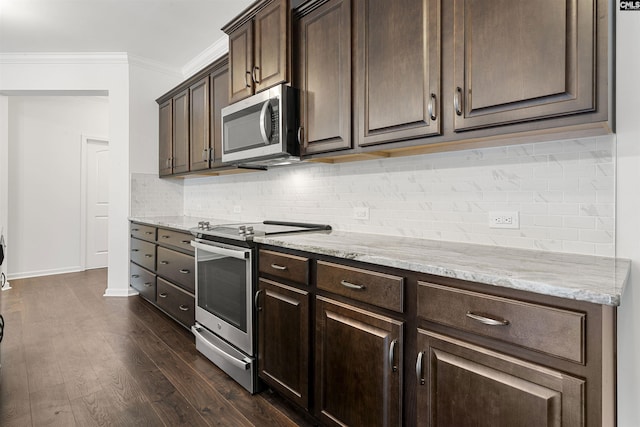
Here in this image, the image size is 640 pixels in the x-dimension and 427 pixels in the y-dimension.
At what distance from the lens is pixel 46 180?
16.6ft

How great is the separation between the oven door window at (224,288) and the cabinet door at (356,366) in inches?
24.8

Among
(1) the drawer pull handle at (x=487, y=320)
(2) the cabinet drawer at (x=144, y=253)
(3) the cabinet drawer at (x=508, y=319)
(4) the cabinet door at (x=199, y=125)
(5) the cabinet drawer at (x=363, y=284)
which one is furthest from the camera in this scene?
(2) the cabinet drawer at (x=144, y=253)

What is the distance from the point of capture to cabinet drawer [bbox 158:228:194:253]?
284cm

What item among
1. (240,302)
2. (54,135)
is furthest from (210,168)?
(54,135)

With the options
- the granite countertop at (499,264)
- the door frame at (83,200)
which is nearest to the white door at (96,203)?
the door frame at (83,200)

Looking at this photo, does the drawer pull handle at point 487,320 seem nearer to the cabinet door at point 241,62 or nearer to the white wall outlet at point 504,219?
the white wall outlet at point 504,219

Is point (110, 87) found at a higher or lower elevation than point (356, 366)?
higher

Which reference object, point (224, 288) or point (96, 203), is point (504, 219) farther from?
point (96, 203)

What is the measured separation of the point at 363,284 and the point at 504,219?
763mm

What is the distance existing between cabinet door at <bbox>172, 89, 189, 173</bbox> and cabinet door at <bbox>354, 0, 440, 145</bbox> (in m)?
2.48

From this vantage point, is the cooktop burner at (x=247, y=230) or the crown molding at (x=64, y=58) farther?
the crown molding at (x=64, y=58)

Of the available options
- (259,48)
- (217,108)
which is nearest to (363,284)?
(259,48)

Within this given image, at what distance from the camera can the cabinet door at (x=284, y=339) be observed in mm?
1677

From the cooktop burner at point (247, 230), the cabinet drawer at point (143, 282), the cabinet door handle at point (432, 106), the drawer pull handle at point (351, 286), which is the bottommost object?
the cabinet drawer at point (143, 282)
